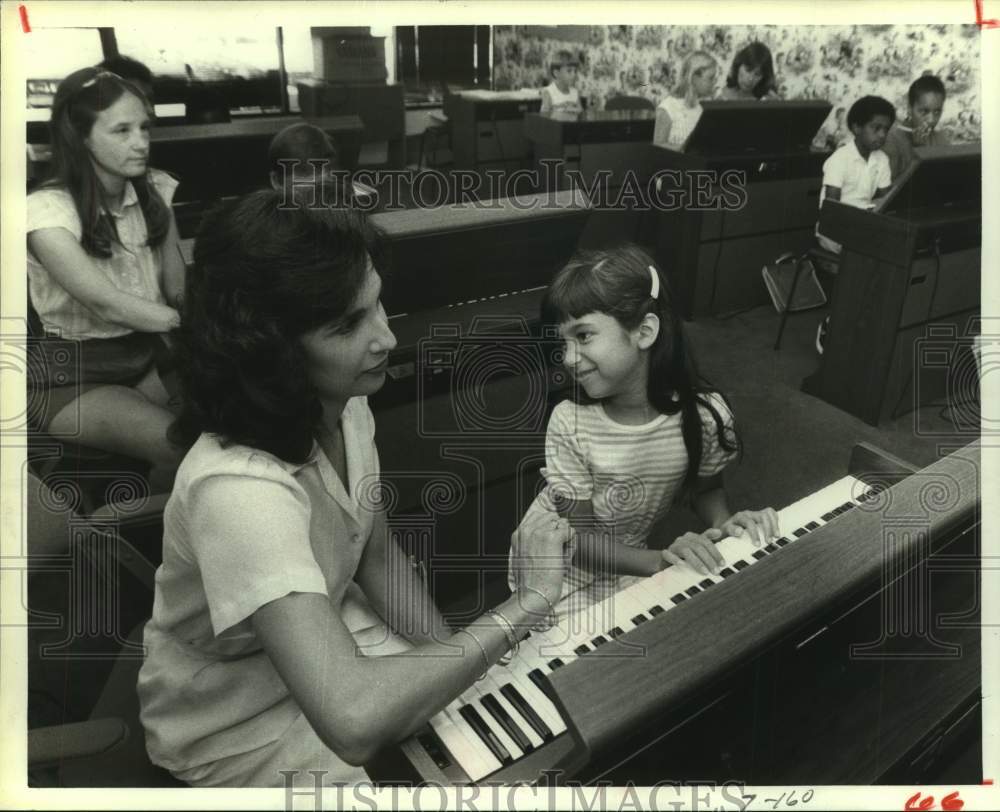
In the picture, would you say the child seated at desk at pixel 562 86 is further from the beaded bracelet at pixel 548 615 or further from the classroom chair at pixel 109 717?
the classroom chair at pixel 109 717

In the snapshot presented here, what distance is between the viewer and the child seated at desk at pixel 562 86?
4.52 ft

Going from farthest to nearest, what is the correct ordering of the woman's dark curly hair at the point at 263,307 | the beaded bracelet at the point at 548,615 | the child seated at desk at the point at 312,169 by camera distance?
1. the child seated at desk at the point at 312,169
2. the beaded bracelet at the point at 548,615
3. the woman's dark curly hair at the point at 263,307

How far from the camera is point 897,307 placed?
2.04 m

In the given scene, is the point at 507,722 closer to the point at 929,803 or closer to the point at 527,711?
the point at 527,711

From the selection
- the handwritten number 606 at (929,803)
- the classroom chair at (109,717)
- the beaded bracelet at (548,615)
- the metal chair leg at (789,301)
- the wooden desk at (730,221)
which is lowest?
the handwritten number 606 at (929,803)

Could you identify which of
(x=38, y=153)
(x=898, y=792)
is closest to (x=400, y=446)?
(x=38, y=153)

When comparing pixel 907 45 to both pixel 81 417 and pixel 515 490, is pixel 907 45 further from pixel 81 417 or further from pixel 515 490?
pixel 81 417

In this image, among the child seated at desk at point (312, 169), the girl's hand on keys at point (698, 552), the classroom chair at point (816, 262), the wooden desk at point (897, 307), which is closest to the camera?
the girl's hand on keys at point (698, 552)

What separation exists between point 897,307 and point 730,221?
0.98m

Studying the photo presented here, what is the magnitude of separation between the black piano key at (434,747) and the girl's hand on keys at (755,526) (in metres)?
0.56

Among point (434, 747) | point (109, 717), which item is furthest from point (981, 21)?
point (109, 717)

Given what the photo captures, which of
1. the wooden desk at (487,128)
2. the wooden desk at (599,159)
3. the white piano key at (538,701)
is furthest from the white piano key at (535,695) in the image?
the wooden desk at (487,128)

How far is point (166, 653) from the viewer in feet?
3.32

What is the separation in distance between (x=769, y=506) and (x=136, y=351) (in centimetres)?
119
